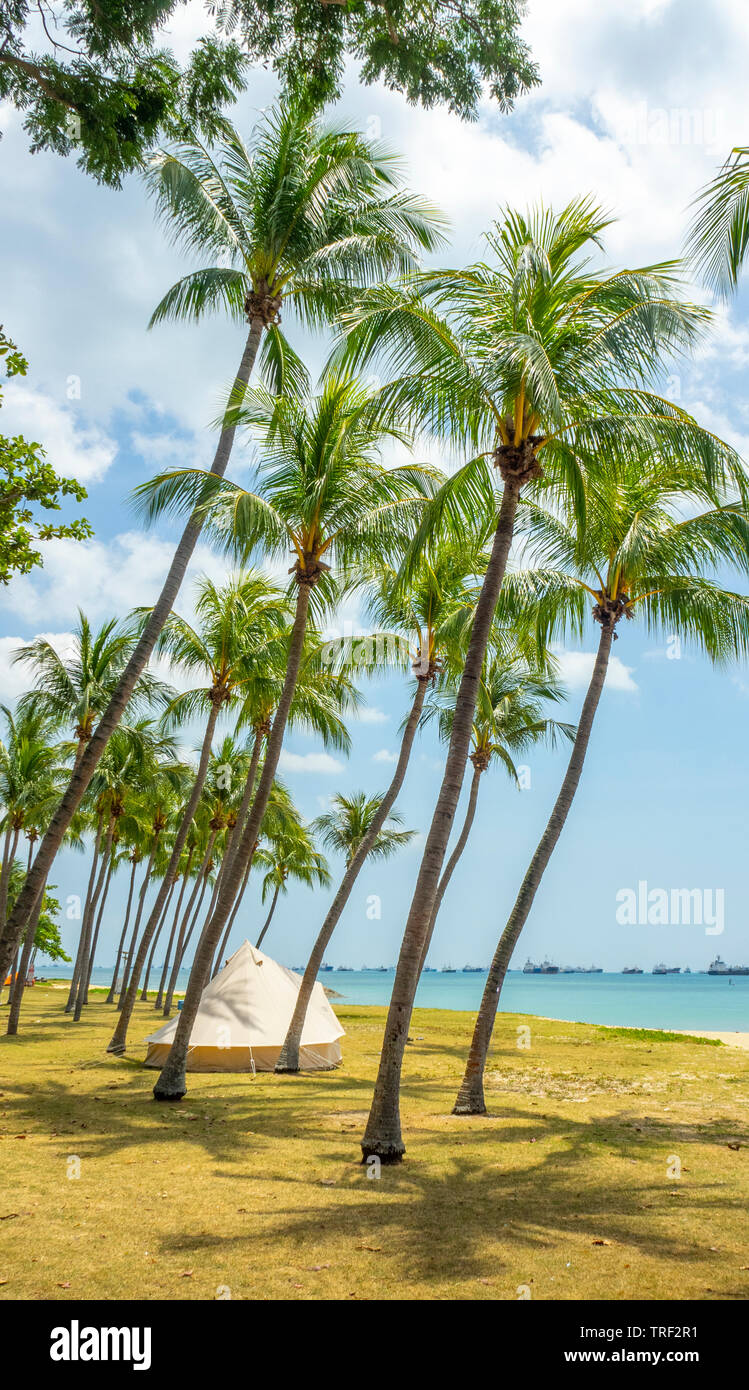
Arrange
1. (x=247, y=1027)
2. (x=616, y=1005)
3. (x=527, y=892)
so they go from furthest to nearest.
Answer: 1. (x=616, y=1005)
2. (x=247, y=1027)
3. (x=527, y=892)

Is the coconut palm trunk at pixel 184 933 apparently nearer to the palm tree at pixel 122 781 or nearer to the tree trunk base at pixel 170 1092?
the palm tree at pixel 122 781

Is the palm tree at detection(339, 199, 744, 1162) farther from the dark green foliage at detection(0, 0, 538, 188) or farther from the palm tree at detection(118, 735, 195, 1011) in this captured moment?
the palm tree at detection(118, 735, 195, 1011)

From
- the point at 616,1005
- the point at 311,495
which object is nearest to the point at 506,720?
the point at 311,495

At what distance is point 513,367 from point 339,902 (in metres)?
10.3

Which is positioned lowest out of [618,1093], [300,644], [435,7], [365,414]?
[618,1093]

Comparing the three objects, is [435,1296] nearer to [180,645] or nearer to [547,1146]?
[547,1146]

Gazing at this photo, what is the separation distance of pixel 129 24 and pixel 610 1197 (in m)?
11.0

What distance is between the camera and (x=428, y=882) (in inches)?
350

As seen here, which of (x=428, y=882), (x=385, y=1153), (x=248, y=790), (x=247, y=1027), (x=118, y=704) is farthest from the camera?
(x=248, y=790)

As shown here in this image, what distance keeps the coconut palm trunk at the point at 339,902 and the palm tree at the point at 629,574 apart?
3260 mm

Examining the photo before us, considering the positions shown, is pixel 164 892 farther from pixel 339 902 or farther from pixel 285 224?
pixel 285 224

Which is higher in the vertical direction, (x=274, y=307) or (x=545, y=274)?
(x=274, y=307)

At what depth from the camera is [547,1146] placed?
30.7ft
